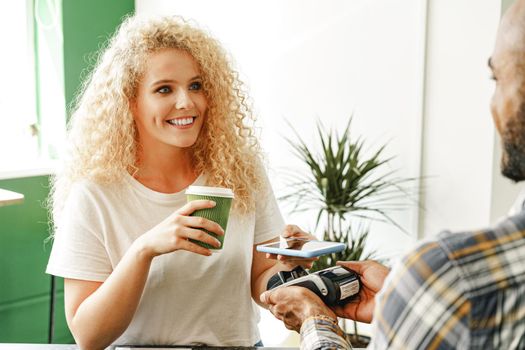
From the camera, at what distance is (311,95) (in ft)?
12.1

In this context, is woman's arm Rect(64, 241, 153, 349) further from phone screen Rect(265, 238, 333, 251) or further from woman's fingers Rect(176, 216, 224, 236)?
phone screen Rect(265, 238, 333, 251)

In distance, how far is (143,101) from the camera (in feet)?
6.15

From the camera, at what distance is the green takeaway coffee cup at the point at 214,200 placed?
1.42 m

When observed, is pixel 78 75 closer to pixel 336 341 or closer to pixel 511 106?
pixel 336 341

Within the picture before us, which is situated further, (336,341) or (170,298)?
(170,298)

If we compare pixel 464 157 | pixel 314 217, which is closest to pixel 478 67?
pixel 464 157

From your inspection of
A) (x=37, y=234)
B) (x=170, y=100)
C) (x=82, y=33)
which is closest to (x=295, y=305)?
(x=170, y=100)

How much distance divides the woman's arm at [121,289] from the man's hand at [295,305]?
0.61 ft

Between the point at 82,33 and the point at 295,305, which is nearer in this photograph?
the point at 295,305

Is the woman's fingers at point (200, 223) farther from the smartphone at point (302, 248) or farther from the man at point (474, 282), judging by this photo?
the man at point (474, 282)

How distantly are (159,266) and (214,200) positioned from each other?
402 mm

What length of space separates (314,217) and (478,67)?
1.18 meters

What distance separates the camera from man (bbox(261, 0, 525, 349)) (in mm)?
728

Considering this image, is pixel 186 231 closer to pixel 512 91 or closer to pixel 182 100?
pixel 182 100
